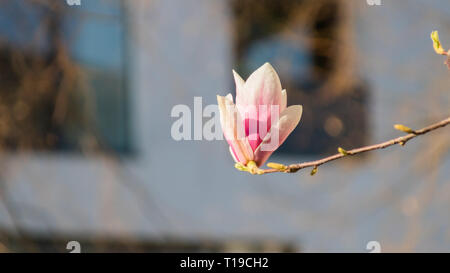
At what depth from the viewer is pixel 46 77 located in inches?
133

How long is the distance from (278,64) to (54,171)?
4.20 ft

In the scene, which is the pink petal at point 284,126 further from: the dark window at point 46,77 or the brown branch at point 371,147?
the dark window at point 46,77

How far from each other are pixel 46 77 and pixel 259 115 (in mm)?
2746

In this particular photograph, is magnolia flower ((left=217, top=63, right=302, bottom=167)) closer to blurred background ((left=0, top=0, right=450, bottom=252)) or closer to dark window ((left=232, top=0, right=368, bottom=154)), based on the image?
blurred background ((left=0, top=0, right=450, bottom=252))

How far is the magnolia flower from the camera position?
0.79 metres

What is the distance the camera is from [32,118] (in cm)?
334

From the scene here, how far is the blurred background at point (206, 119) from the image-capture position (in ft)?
11.1

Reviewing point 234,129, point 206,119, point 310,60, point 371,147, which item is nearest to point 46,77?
point 206,119

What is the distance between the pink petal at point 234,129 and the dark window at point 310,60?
9.94 feet

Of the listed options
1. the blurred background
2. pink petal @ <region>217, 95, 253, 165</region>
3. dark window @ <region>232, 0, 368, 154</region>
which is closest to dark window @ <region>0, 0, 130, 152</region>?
the blurred background

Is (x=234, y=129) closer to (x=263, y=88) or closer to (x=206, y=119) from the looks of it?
(x=263, y=88)

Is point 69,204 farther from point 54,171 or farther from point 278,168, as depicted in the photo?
point 278,168

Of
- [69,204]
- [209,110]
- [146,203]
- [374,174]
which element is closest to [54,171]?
[69,204]

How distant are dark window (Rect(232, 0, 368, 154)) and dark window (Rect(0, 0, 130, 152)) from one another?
2.61 ft
